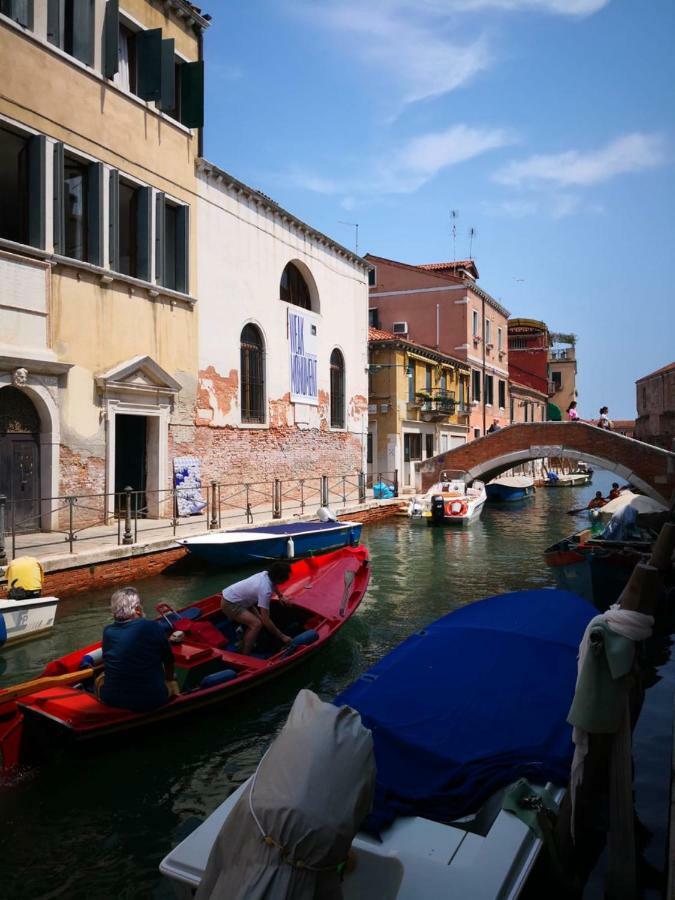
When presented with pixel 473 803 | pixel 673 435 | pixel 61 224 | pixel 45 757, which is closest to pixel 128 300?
pixel 61 224

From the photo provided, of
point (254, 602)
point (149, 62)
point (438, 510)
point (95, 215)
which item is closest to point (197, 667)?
point (254, 602)

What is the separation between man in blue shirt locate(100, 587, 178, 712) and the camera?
4336mm

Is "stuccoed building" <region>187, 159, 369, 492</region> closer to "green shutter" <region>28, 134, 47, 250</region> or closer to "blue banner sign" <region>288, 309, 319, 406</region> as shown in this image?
"blue banner sign" <region>288, 309, 319, 406</region>

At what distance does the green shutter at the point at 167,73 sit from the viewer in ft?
41.8

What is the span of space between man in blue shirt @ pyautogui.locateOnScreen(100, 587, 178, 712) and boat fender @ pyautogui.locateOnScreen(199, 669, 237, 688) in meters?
0.49

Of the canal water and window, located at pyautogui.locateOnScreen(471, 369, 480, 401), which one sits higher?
window, located at pyautogui.locateOnScreen(471, 369, 480, 401)

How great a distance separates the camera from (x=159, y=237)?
1298cm

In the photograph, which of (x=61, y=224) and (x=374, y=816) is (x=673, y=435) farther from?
(x=374, y=816)

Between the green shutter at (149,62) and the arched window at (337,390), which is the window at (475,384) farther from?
the green shutter at (149,62)

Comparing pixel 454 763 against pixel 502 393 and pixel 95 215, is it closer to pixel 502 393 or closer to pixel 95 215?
pixel 95 215

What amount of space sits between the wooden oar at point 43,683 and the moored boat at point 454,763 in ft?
6.41

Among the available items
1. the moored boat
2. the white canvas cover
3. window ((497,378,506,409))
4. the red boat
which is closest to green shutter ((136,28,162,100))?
the red boat

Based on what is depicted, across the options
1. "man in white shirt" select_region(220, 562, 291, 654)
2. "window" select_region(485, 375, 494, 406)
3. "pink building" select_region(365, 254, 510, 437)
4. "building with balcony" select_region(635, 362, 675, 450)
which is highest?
"pink building" select_region(365, 254, 510, 437)

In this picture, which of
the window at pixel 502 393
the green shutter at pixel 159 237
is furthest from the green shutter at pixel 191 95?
the window at pixel 502 393
